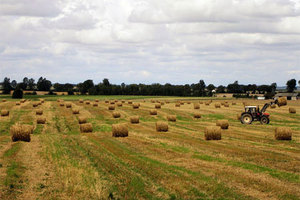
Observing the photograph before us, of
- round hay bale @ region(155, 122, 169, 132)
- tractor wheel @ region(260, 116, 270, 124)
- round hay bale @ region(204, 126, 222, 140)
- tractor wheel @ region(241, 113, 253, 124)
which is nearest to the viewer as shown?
round hay bale @ region(204, 126, 222, 140)

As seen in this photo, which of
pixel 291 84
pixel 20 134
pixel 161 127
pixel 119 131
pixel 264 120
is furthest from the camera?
pixel 291 84

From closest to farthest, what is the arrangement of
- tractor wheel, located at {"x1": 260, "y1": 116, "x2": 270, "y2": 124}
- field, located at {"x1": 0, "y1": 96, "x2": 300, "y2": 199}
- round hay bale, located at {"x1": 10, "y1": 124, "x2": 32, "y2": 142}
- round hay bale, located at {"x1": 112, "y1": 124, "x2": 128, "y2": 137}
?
field, located at {"x1": 0, "y1": 96, "x2": 300, "y2": 199} < round hay bale, located at {"x1": 10, "y1": 124, "x2": 32, "y2": 142} < round hay bale, located at {"x1": 112, "y1": 124, "x2": 128, "y2": 137} < tractor wheel, located at {"x1": 260, "y1": 116, "x2": 270, "y2": 124}

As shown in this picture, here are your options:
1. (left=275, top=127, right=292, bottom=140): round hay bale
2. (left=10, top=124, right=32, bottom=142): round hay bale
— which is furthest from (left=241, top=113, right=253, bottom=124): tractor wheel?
(left=10, top=124, right=32, bottom=142): round hay bale

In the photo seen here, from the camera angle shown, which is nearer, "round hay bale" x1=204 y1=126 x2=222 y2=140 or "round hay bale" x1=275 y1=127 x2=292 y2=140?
"round hay bale" x1=275 y1=127 x2=292 y2=140

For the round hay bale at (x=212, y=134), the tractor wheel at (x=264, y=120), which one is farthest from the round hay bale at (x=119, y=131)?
the tractor wheel at (x=264, y=120)

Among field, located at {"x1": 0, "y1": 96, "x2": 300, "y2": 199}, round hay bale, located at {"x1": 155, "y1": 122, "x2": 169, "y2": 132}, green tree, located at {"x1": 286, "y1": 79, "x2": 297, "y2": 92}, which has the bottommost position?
field, located at {"x1": 0, "y1": 96, "x2": 300, "y2": 199}

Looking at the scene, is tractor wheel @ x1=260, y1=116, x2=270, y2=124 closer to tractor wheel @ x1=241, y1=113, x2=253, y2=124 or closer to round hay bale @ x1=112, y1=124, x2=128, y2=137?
tractor wheel @ x1=241, y1=113, x2=253, y2=124

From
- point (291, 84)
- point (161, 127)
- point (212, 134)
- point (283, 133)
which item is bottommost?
point (161, 127)

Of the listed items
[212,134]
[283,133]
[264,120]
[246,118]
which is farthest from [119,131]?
[264,120]

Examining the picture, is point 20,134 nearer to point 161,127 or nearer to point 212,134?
point 161,127

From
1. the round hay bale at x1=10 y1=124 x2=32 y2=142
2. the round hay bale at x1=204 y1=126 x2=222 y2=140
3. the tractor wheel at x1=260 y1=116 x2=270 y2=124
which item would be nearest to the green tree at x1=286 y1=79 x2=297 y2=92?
the tractor wheel at x1=260 y1=116 x2=270 y2=124

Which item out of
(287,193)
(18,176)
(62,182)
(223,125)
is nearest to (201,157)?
(287,193)

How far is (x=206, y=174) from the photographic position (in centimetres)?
1429

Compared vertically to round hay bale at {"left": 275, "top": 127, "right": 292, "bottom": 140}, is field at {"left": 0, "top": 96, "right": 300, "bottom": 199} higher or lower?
lower
